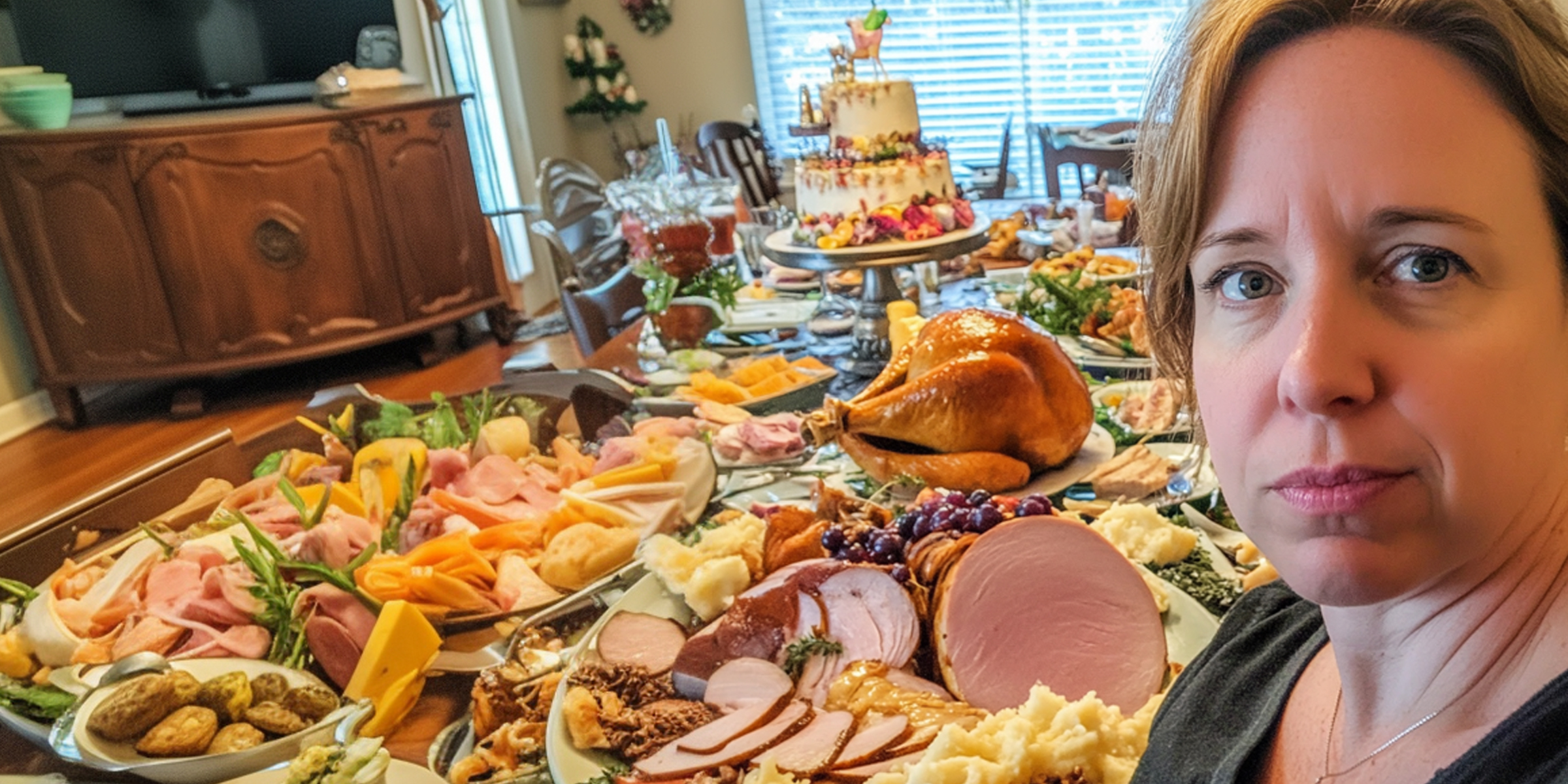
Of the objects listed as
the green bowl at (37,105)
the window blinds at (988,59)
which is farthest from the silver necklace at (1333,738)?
the window blinds at (988,59)

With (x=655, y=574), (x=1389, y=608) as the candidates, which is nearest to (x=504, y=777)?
(x=655, y=574)

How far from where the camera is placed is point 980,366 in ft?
5.24

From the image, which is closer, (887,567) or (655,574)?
(887,567)

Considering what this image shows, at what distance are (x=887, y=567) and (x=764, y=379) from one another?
928mm

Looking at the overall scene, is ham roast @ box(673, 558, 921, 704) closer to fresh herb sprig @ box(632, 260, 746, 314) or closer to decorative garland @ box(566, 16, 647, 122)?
fresh herb sprig @ box(632, 260, 746, 314)

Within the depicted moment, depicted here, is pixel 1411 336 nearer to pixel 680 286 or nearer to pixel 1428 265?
pixel 1428 265

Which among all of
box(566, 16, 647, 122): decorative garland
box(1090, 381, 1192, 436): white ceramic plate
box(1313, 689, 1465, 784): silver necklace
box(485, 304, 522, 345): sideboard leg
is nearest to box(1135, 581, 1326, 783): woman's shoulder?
box(1313, 689, 1465, 784): silver necklace

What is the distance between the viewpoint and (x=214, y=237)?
520cm

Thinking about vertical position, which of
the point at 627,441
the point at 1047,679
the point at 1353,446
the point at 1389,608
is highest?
the point at 1353,446

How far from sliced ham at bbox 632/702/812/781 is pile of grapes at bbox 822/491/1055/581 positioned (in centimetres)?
25

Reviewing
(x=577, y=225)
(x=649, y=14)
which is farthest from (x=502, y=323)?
(x=649, y=14)

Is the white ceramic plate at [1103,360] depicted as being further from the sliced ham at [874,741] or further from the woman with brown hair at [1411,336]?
the woman with brown hair at [1411,336]

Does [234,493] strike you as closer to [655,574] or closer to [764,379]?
[655,574]

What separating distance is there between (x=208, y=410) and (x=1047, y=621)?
541 centimetres
